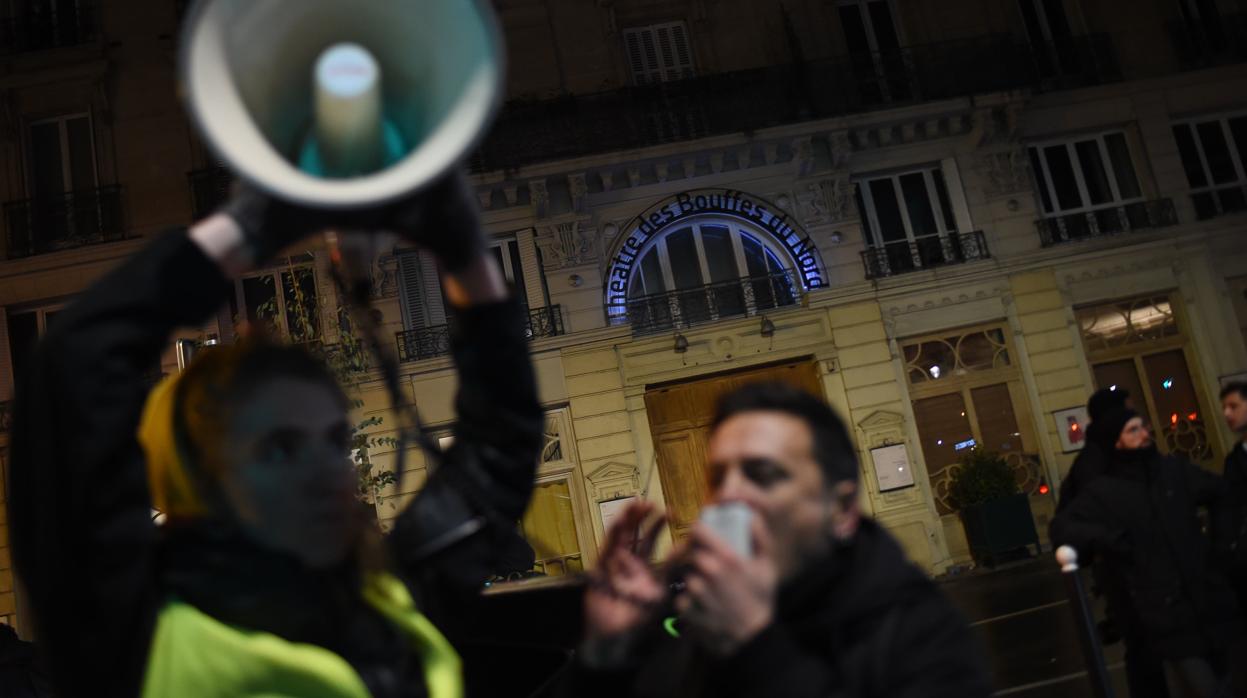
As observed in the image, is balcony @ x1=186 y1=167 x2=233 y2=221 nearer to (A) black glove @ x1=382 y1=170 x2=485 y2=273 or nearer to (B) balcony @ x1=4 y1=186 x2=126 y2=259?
(B) balcony @ x1=4 y1=186 x2=126 y2=259

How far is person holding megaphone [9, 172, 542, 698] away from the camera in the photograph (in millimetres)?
1173

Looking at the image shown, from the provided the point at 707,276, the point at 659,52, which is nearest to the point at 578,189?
the point at 707,276

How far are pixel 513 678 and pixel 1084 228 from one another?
54.6ft

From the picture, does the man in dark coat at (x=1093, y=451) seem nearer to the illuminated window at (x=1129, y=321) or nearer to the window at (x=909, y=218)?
the window at (x=909, y=218)

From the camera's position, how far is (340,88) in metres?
1.17

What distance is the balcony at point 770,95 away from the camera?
15.8 meters

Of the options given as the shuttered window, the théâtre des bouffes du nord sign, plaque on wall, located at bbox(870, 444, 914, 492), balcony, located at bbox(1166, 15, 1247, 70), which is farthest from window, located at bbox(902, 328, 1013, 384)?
the shuttered window

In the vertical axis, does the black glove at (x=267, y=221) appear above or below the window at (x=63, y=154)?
below

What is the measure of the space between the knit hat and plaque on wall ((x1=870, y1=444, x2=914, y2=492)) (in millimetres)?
10001

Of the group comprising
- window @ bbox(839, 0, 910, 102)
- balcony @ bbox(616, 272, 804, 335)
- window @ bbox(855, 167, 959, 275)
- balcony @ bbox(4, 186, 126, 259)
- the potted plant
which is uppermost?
window @ bbox(839, 0, 910, 102)

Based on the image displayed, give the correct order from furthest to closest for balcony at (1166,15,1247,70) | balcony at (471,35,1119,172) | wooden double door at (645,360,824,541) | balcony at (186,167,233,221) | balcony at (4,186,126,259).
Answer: balcony at (1166,15,1247,70) < balcony at (471,35,1119,172) < wooden double door at (645,360,824,541) < balcony at (186,167,233,221) < balcony at (4,186,126,259)

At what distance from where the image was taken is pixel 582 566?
14.2m

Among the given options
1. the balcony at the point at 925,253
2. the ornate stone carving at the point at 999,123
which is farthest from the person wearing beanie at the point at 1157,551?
the ornate stone carving at the point at 999,123

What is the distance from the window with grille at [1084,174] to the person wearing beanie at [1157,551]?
12.8 metres
